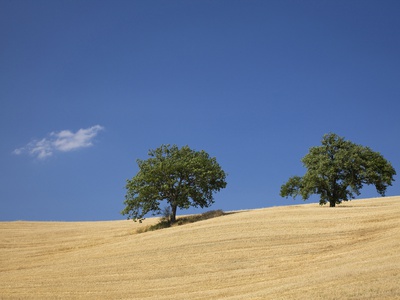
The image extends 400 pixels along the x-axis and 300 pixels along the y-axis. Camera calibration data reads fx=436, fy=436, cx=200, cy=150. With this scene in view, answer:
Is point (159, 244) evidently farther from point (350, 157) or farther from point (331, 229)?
point (350, 157)

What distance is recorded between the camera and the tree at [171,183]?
2141 inches

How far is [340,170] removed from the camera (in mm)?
55438

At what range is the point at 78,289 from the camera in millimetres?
26047

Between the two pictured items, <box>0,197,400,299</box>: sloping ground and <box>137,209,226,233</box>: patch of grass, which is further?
<box>137,209,226,233</box>: patch of grass

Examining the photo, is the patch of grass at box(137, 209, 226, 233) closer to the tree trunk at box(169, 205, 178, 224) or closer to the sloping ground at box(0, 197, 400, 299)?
the tree trunk at box(169, 205, 178, 224)

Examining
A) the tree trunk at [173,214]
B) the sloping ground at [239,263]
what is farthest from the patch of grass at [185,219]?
the sloping ground at [239,263]

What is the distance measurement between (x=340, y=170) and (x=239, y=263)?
31.6 metres

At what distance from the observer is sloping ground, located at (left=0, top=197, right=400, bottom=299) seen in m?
20.5

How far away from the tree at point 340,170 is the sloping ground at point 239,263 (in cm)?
1217

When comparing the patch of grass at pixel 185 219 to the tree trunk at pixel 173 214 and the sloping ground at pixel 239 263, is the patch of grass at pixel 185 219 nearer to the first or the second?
the tree trunk at pixel 173 214

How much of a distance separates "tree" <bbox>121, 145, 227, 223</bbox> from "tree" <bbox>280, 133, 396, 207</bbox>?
11.7 meters

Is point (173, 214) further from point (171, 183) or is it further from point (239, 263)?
point (239, 263)

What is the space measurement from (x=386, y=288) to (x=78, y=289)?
17.2 meters

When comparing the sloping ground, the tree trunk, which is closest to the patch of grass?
the tree trunk
